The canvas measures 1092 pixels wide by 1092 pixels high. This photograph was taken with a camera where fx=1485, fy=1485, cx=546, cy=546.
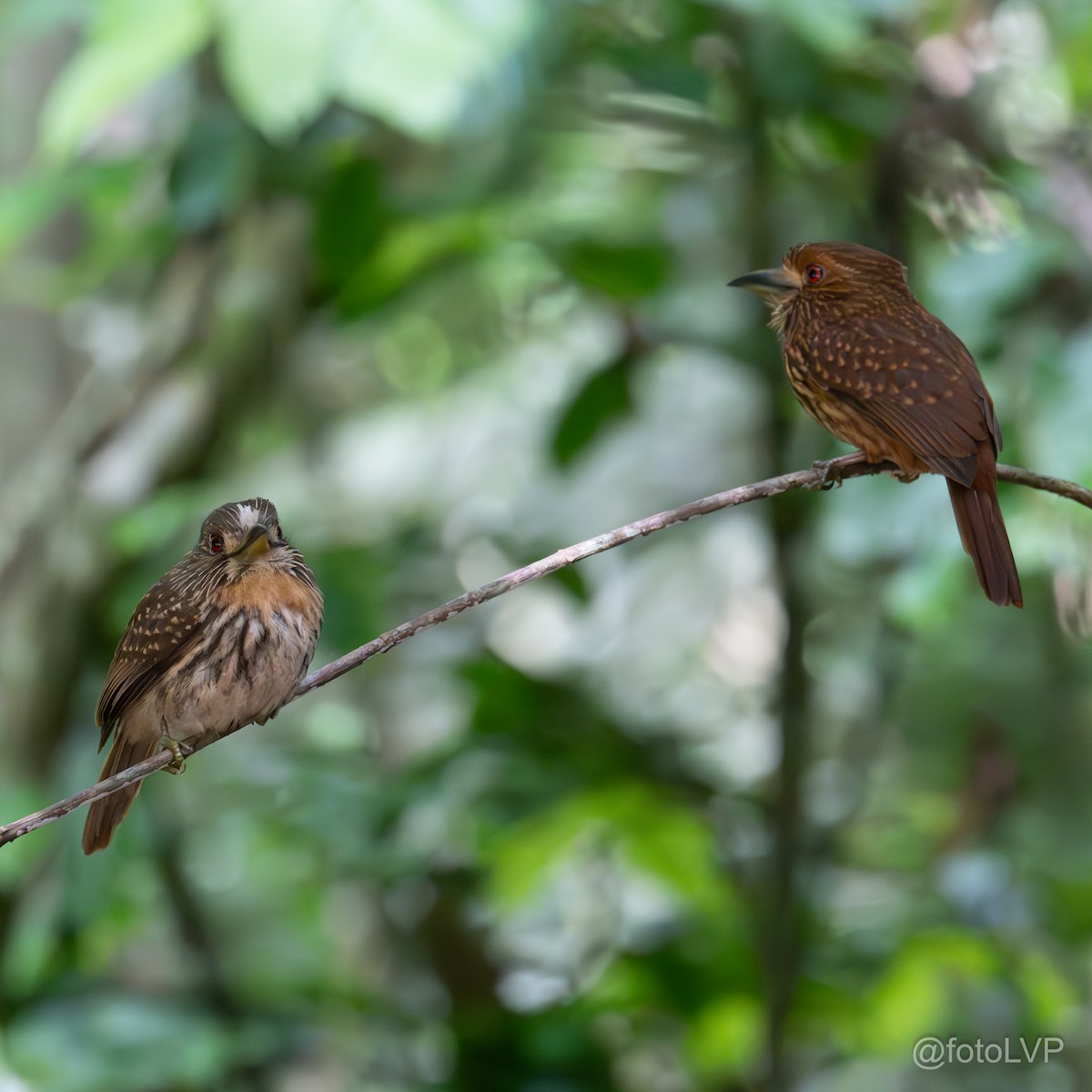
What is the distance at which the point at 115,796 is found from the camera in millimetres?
2061

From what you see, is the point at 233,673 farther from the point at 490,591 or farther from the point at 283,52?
the point at 283,52

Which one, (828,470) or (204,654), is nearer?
(828,470)

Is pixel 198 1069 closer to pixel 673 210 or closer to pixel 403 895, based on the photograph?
pixel 403 895

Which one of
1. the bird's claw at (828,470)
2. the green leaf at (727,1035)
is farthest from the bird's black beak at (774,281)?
the green leaf at (727,1035)

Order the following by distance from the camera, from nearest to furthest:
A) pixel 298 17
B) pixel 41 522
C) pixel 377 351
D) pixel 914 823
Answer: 1. pixel 298 17
2. pixel 41 522
3. pixel 914 823
4. pixel 377 351

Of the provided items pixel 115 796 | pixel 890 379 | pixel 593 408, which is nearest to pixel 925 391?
pixel 890 379

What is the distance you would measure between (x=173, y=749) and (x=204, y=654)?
0.55 m

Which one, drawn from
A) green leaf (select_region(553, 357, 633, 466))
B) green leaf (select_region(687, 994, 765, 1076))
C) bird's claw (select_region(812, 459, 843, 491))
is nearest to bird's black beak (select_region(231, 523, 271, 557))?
bird's claw (select_region(812, 459, 843, 491))

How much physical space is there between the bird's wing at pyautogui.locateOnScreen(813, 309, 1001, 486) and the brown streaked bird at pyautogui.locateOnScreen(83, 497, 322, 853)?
32.4 inches

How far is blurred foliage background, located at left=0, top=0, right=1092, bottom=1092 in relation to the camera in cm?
324

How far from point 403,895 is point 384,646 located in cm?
343

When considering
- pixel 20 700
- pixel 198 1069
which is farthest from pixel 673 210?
pixel 198 1069

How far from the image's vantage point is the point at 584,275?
3.31 m

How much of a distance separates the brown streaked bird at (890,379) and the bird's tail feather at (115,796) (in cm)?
104
